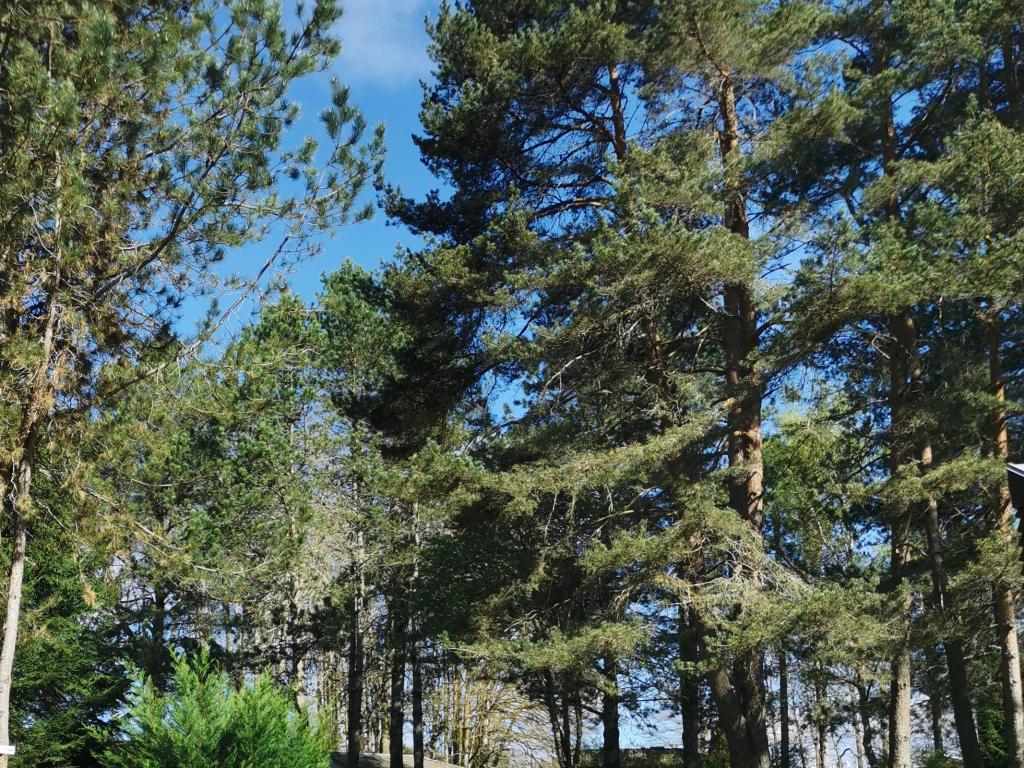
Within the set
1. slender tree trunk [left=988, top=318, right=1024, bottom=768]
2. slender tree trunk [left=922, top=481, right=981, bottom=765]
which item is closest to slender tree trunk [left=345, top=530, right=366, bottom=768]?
slender tree trunk [left=922, top=481, right=981, bottom=765]

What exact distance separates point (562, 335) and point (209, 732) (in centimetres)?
509

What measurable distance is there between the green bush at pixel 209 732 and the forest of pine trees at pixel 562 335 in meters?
0.03

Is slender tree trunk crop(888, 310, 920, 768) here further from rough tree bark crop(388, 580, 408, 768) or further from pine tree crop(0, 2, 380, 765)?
rough tree bark crop(388, 580, 408, 768)

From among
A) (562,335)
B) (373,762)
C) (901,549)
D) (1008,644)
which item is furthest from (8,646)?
(373,762)

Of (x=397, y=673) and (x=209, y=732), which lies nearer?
(x=209, y=732)

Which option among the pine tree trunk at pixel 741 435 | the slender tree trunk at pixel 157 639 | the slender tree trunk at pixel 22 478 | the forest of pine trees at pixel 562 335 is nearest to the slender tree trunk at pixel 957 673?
the forest of pine trees at pixel 562 335

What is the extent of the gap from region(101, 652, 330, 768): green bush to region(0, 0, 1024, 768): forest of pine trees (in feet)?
0.10

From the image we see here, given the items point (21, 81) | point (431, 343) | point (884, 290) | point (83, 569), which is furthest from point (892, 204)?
point (83, 569)

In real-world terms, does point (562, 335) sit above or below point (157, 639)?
above

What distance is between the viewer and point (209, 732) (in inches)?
246

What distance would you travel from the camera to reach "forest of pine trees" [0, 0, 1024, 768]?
21.9 ft

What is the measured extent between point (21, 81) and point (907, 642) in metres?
9.37

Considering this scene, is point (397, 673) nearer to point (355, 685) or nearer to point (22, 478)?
point (355, 685)

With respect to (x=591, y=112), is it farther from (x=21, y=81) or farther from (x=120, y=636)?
(x=120, y=636)
